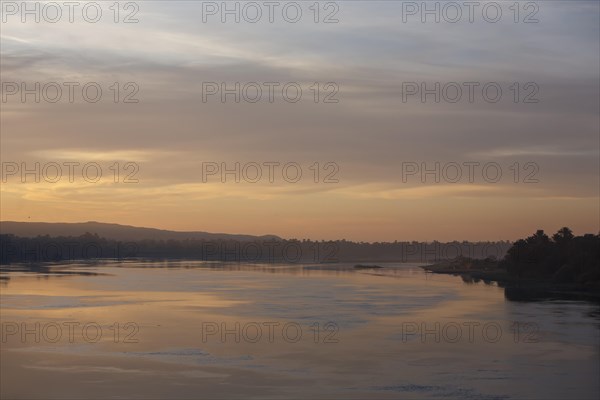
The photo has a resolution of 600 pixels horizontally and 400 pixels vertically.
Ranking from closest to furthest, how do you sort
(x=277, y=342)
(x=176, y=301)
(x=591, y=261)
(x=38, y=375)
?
(x=38, y=375) → (x=277, y=342) → (x=176, y=301) → (x=591, y=261)

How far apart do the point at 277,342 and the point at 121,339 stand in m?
5.44

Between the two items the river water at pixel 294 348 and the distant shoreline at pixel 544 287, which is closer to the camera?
the river water at pixel 294 348

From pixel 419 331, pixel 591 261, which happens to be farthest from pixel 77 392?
pixel 591 261

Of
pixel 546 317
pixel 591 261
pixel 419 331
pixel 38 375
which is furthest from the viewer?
pixel 591 261

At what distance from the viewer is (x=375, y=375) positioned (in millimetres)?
23250

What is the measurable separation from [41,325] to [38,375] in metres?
12.0

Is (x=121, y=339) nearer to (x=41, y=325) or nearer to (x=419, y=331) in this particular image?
(x=41, y=325)

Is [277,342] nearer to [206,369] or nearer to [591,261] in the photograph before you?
[206,369]

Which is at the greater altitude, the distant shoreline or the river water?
the distant shoreline

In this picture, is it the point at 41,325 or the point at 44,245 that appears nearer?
the point at 41,325

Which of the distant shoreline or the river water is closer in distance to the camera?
the river water

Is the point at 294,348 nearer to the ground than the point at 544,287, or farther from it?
nearer to the ground

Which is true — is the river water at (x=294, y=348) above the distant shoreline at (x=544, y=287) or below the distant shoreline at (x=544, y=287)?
below

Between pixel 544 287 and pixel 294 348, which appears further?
pixel 544 287
